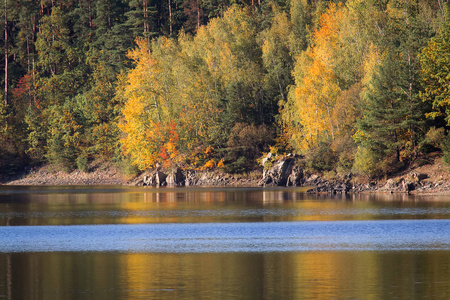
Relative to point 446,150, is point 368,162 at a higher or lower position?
lower

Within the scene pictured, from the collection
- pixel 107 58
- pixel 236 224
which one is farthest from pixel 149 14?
pixel 236 224

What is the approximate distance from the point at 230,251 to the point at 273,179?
4997 centimetres

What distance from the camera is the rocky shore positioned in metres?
60.1

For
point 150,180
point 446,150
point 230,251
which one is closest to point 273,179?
point 150,180

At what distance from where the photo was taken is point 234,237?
32.8 meters

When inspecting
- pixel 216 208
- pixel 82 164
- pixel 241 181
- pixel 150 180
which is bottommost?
pixel 216 208

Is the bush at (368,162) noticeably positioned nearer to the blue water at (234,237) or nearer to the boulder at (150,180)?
the blue water at (234,237)

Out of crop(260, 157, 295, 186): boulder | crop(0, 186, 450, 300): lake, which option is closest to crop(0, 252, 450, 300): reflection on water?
crop(0, 186, 450, 300): lake

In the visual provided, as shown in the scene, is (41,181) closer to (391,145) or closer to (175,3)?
(175,3)

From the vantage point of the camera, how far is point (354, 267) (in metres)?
23.3

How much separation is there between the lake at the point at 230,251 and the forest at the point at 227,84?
13.0 metres

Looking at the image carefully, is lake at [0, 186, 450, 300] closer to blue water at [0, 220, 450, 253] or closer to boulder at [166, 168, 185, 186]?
blue water at [0, 220, 450, 253]

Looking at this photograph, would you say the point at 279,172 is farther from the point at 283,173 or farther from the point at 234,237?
the point at 234,237

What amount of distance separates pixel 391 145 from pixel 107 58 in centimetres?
6496
